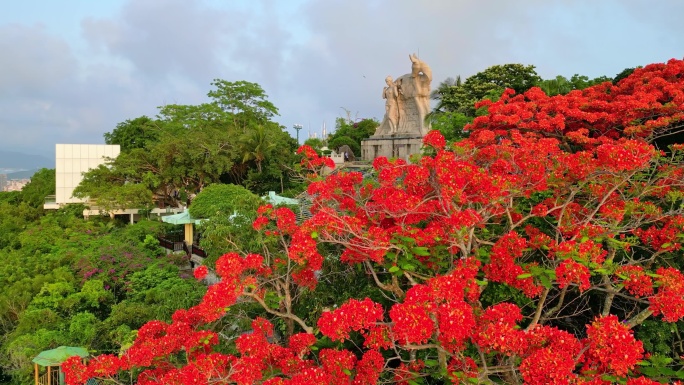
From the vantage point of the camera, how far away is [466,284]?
366cm

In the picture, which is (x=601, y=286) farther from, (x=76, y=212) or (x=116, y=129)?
(x=116, y=129)

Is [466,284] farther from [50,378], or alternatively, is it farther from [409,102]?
[409,102]

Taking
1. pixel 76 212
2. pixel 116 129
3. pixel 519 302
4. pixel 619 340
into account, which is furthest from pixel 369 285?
pixel 116 129

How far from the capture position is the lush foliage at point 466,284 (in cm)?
325

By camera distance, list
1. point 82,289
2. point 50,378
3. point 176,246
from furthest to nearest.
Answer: point 176,246 < point 82,289 < point 50,378

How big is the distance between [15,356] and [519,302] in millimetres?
9611

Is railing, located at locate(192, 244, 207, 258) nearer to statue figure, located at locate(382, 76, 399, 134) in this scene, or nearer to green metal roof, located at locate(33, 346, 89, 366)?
green metal roof, located at locate(33, 346, 89, 366)

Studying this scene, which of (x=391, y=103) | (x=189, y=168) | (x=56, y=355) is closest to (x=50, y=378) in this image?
(x=56, y=355)

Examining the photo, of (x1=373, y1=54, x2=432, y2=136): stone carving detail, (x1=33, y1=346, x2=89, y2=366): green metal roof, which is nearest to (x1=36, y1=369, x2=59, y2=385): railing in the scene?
(x1=33, y1=346, x2=89, y2=366): green metal roof

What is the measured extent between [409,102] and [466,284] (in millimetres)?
16313

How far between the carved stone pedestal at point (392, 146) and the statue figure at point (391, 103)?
22.4 inches

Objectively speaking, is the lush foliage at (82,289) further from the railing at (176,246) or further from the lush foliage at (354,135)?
the lush foliage at (354,135)

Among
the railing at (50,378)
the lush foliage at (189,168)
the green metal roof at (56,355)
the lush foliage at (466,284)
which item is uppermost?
the lush foliage at (189,168)

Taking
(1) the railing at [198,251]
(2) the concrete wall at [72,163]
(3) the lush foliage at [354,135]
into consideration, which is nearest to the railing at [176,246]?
(1) the railing at [198,251]
